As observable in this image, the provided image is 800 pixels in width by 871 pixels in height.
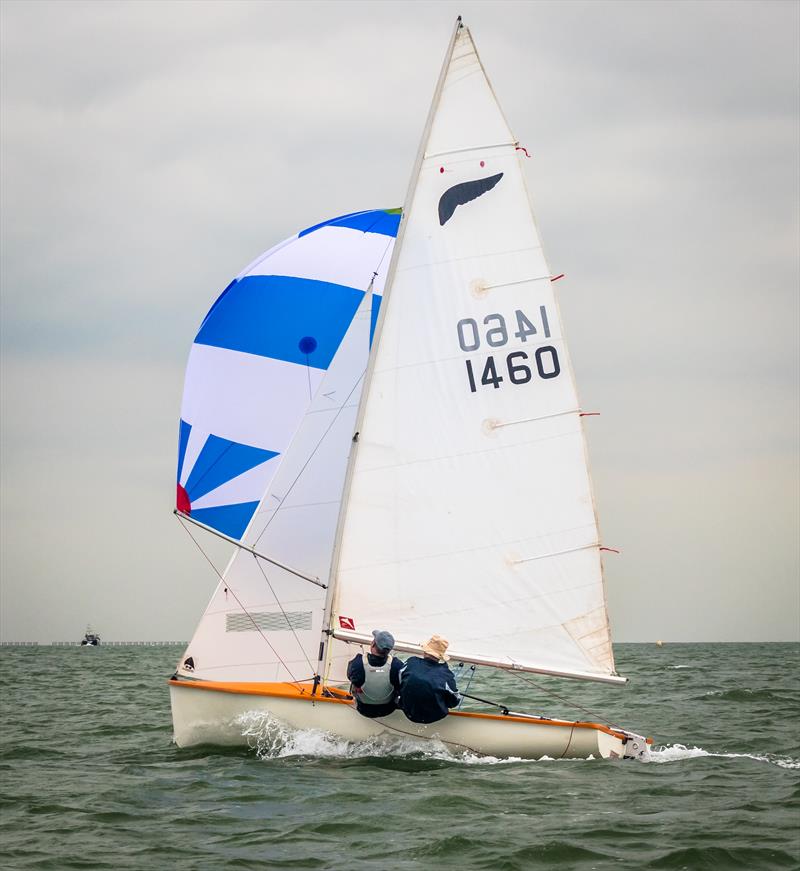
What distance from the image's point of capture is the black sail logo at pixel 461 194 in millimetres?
13336

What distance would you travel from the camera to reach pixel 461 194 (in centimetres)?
1334

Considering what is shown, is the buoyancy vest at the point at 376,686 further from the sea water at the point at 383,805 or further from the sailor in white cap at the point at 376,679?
the sea water at the point at 383,805

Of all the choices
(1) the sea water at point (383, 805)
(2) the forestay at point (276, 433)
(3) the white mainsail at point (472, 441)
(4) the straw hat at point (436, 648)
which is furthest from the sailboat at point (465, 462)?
(2) the forestay at point (276, 433)

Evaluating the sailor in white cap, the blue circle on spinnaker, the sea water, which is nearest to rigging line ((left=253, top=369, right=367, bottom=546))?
the blue circle on spinnaker

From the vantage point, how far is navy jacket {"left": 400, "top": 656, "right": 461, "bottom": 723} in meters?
12.2

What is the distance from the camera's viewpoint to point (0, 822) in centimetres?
996

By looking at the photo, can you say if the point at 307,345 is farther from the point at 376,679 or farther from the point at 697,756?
the point at 697,756

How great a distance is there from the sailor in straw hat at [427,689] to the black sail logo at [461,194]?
4.89 meters

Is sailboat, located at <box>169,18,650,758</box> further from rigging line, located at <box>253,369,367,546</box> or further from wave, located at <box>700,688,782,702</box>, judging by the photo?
wave, located at <box>700,688,782,702</box>

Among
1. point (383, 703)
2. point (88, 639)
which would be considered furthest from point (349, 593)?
point (88, 639)

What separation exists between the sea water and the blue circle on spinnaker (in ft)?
16.3

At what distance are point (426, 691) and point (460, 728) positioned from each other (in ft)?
2.08

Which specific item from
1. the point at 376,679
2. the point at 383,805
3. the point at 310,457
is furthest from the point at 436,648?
the point at 310,457

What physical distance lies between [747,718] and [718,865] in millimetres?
10870
